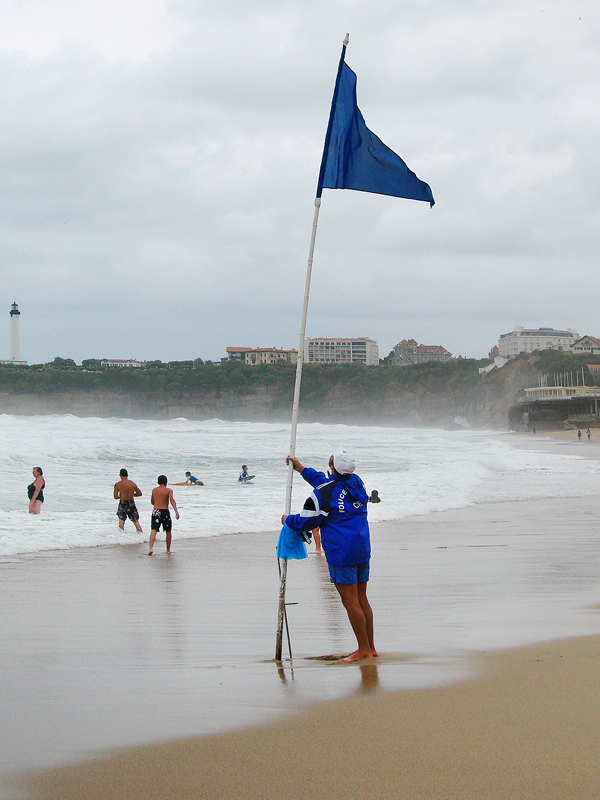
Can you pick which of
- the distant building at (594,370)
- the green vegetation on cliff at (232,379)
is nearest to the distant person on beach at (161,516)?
the distant building at (594,370)

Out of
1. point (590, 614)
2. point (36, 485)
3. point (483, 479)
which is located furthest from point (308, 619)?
point (483, 479)

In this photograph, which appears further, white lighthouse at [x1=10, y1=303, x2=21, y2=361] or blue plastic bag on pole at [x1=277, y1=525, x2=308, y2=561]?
white lighthouse at [x1=10, y1=303, x2=21, y2=361]

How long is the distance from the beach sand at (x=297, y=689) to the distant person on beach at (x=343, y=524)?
40 cm

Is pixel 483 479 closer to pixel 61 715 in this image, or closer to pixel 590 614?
pixel 590 614

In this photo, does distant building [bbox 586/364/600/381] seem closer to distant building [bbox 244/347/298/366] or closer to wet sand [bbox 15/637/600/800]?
distant building [bbox 244/347/298/366]

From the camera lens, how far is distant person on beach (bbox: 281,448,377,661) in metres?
4.66

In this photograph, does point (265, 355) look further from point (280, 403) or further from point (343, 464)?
point (343, 464)

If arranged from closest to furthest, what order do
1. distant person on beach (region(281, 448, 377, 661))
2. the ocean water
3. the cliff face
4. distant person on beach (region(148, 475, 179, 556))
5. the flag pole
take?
distant person on beach (region(281, 448, 377, 661))
the flag pole
distant person on beach (region(148, 475, 179, 556))
the ocean water
the cliff face

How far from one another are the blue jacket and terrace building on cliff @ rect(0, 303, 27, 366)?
510 feet

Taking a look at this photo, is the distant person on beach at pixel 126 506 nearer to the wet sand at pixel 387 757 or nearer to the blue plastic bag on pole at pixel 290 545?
the blue plastic bag on pole at pixel 290 545

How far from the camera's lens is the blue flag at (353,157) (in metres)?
5.29

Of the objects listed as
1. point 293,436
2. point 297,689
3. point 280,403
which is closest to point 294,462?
point 293,436

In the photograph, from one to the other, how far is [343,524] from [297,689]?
1.06m

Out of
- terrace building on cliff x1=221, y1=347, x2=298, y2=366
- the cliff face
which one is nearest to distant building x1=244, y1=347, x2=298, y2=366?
terrace building on cliff x1=221, y1=347, x2=298, y2=366
